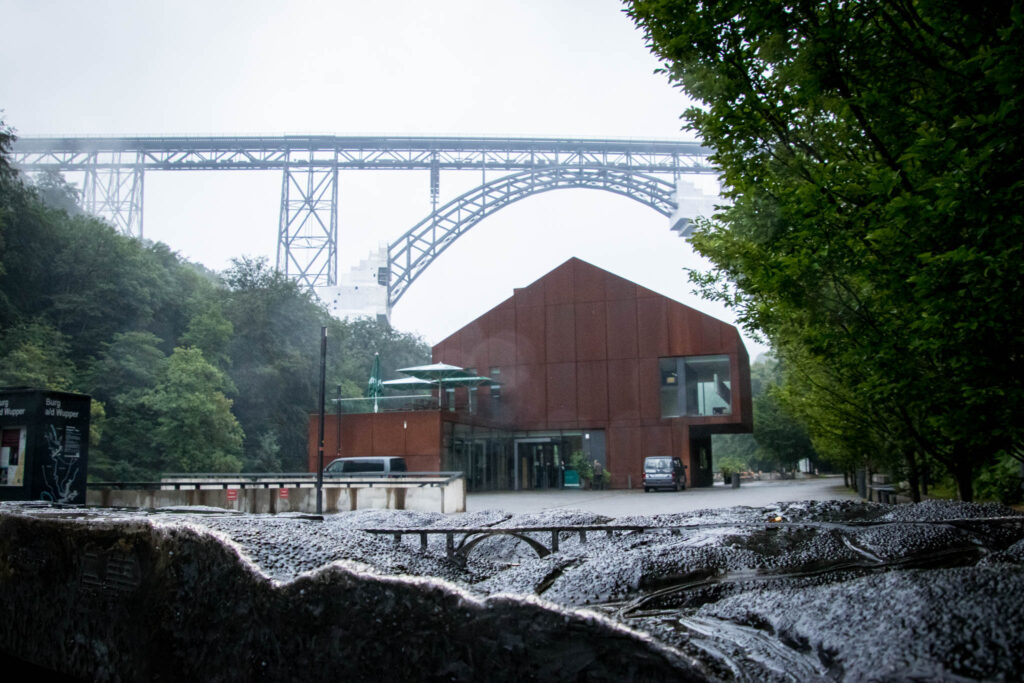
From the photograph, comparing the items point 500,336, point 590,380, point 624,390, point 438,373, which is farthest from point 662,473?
point 500,336

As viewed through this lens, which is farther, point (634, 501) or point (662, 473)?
A: point (662, 473)

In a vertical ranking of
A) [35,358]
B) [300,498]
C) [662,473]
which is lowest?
[300,498]

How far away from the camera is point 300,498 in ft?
63.0

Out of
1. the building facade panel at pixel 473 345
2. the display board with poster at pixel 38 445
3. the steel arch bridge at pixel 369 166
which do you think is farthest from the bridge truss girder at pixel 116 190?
the display board with poster at pixel 38 445

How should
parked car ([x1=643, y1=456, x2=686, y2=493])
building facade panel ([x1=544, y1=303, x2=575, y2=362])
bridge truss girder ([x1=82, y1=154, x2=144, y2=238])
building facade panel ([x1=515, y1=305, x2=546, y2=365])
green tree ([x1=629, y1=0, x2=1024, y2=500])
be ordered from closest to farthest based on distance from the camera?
green tree ([x1=629, y1=0, x2=1024, y2=500])
parked car ([x1=643, y1=456, x2=686, y2=493])
building facade panel ([x1=544, y1=303, x2=575, y2=362])
building facade panel ([x1=515, y1=305, x2=546, y2=365])
bridge truss girder ([x1=82, y1=154, x2=144, y2=238])

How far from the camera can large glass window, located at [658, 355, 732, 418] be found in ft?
120

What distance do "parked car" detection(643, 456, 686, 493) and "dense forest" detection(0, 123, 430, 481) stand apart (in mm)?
20012

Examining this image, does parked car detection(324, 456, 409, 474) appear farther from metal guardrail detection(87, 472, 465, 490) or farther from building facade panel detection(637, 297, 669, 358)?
building facade panel detection(637, 297, 669, 358)

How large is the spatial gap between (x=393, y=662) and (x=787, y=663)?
1373 mm

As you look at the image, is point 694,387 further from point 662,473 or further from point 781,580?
point 781,580

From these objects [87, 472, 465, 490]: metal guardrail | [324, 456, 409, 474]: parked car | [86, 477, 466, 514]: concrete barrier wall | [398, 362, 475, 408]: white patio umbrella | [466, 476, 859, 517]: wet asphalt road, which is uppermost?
[398, 362, 475, 408]: white patio umbrella

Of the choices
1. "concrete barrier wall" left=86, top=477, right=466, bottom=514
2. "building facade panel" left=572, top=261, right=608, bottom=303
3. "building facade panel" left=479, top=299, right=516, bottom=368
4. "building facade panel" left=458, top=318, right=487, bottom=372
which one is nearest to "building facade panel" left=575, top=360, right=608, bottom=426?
"building facade panel" left=572, top=261, right=608, bottom=303

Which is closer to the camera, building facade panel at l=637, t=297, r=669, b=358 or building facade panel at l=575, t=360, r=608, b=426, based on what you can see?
building facade panel at l=637, t=297, r=669, b=358

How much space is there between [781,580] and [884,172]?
2.91 metres
